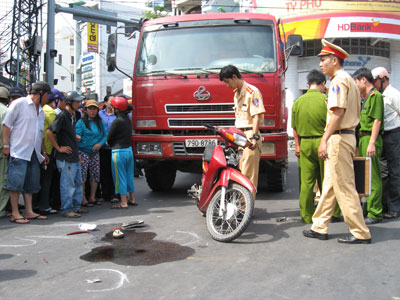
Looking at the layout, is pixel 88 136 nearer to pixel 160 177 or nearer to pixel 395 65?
pixel 160 177

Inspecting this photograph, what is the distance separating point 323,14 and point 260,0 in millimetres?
3634

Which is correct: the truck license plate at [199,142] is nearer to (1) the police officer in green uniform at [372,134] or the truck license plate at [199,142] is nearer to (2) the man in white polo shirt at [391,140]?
(1) the police officer in green uniform at [372,134]

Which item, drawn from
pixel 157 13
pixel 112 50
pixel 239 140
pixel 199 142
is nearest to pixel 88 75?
pixel 157 13

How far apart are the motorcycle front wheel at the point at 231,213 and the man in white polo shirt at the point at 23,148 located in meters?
2.52

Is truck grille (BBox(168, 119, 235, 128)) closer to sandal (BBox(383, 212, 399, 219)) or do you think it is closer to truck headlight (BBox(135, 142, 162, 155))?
truck headlight (BBox(135, 142, 162, 155))

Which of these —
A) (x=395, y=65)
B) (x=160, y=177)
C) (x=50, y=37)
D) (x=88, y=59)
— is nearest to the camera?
(x=160, y=177)

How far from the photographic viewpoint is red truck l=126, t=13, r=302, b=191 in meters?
6.41

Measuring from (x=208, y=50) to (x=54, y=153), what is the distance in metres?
2.88

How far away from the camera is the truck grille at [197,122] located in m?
6.44

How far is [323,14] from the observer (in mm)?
20359

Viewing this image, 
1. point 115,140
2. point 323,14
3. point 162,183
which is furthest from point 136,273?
point 323,14

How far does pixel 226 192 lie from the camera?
460 centimetres

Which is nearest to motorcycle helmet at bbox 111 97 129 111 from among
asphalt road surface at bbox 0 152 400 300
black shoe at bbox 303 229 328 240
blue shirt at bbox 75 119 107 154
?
blue shirt at bbox 75 119 107 154

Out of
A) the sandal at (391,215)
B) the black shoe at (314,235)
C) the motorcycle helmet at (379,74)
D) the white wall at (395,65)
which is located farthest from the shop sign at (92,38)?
the black shoe at (314,235)
